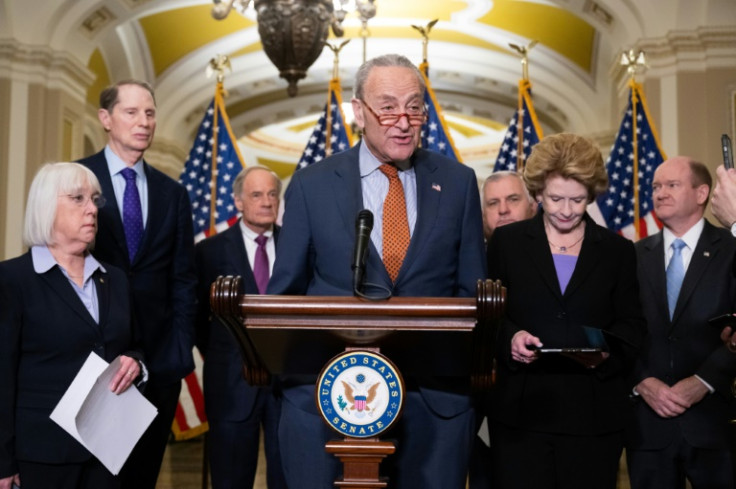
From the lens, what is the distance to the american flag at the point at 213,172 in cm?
694

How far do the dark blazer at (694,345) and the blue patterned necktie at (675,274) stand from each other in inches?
1.2

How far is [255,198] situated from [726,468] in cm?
231

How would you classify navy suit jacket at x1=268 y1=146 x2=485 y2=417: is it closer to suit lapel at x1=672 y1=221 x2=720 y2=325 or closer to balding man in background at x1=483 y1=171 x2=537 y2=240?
suit lapel at x1=672 y1=221 x2=720 y2=325

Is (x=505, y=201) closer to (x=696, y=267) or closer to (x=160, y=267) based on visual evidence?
(x=696, y=267)

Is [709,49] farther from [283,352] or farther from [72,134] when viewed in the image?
[283,352]

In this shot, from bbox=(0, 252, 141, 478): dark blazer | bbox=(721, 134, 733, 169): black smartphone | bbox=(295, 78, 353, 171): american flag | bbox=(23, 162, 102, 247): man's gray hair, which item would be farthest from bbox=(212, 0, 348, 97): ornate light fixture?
bbox=(721, 134, 733, 169): black smartphone

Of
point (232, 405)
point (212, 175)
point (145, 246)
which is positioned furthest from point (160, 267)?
point (212, 175)

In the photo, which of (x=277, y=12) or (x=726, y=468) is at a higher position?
(x=277, y=12)

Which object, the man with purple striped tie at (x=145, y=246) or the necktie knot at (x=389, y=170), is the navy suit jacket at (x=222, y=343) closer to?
the man with purple striped tie at (x=145, y=246)

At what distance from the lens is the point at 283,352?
211cm

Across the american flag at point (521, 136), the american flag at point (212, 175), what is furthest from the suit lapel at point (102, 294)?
the american flag at point (521, 136)

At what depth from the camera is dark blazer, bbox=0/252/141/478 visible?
2807 millimetres

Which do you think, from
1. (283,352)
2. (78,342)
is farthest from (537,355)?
(78,342)

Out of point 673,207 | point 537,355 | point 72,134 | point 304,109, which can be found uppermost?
point 304,109
